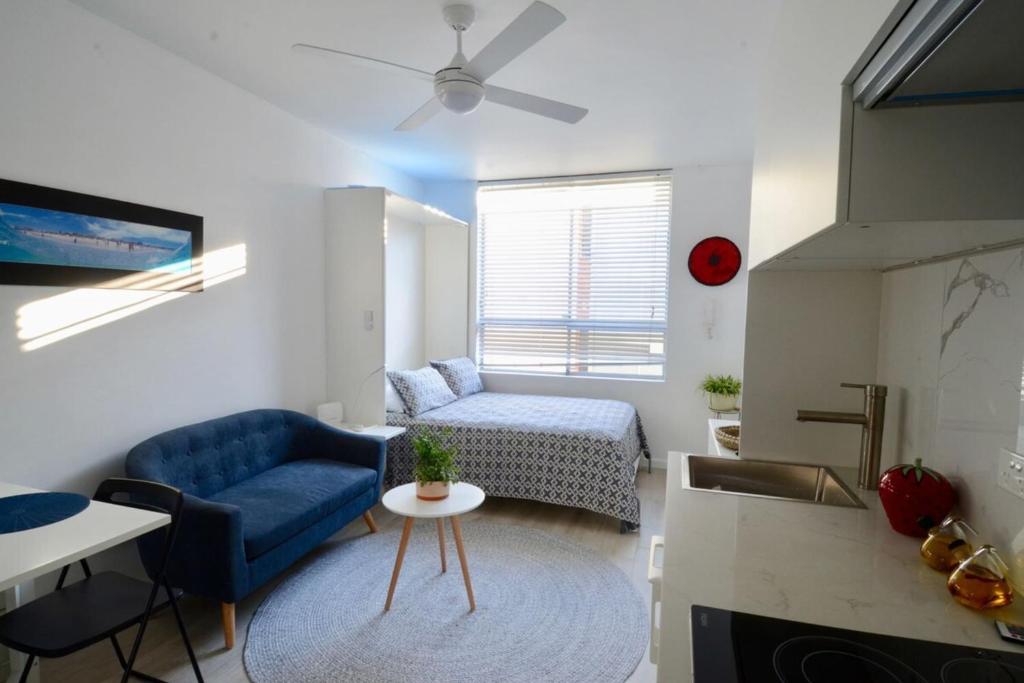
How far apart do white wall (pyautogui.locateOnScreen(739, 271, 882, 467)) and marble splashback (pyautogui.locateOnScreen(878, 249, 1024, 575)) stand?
19cm

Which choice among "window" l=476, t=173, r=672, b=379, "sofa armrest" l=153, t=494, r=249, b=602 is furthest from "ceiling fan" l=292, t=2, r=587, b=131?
"window" l=476, t=173, r=672, b=379

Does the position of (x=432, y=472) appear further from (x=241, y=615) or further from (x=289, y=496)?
(x=241, y=615)

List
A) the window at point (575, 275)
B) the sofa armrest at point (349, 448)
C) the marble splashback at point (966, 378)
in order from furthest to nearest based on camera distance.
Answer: the window at point (575, 275)
the sofa armrest at point (349, 448)
the marble splashback at point (966, 378)

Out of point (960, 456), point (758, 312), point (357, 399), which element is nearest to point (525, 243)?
point (357, 399)

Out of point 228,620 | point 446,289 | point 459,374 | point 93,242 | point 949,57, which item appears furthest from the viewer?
point 446,289

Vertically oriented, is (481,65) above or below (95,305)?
above

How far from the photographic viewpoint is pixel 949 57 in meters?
0.67

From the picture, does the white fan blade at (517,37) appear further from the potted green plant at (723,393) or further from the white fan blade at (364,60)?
the potted green plant at (723,393)

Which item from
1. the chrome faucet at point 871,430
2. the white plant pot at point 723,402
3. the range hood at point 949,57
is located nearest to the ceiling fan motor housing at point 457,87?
the range hood at point 949,57

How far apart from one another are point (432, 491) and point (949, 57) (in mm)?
2319

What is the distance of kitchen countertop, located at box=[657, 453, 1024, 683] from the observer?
3.06ft

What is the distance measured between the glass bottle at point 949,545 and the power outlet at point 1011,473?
0.46ft

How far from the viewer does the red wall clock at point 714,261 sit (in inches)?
179

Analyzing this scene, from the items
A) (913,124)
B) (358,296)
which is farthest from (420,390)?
(913,124)
